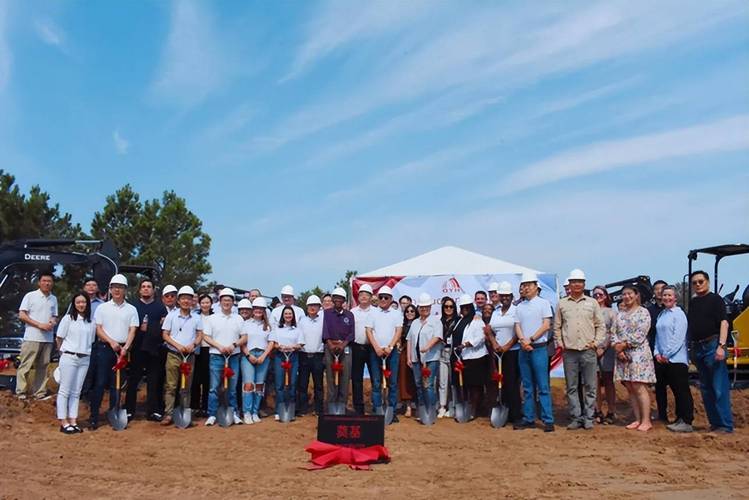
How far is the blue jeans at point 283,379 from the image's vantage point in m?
9.21

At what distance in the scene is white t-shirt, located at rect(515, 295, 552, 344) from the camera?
8570mm

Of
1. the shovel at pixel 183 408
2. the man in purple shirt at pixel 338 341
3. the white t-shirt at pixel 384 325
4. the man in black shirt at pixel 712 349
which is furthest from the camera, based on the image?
the white t-shirt at pixel 384 325

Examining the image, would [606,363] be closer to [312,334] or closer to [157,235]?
[312,334]

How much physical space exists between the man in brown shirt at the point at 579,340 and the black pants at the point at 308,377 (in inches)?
127

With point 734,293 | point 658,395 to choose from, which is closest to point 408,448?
point 658,395

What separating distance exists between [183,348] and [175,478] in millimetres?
2754

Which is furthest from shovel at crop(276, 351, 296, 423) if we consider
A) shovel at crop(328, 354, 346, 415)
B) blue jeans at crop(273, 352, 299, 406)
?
shovel at crop(328, 354, 346, 415)

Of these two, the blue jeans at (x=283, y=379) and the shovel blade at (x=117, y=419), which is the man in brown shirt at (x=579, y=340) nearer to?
the blue jeans at (x=283, y=379)

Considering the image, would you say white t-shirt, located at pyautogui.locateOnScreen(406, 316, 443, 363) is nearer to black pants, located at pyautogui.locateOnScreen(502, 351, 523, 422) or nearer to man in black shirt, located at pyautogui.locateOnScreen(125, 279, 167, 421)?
black pants, located at pyautogui.locateOnScreen(502, 351, 523, 422)

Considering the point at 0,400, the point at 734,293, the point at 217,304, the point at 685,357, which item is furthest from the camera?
the point at 734,293

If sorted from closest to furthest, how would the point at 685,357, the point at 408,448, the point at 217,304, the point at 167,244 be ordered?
the point at 408,448
the point at 685,357
the point at 217,304
the point at 167,244

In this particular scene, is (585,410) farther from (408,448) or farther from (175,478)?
(175,478)

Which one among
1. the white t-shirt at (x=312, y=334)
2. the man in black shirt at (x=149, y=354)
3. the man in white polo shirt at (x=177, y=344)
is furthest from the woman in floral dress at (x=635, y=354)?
the man in black shirt at (x=149, y=354)

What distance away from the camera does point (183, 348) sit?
28.3 ft
